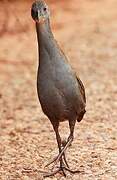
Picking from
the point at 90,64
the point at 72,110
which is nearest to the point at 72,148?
the point at 72,110

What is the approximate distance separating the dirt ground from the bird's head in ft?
3.96

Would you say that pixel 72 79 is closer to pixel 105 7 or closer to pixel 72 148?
pixel 72 148

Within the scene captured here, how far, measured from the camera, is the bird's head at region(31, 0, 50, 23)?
12.4 feet

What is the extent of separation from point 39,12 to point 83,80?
355cm

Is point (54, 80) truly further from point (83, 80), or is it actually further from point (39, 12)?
point (83, 80)

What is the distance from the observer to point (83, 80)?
23.9 feet

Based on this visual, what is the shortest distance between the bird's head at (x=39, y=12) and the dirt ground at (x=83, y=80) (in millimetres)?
1206

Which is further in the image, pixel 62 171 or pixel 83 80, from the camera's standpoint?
pixel 83 80

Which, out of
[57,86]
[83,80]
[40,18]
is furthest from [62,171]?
[83,80]

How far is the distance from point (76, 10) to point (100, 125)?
6.11 m

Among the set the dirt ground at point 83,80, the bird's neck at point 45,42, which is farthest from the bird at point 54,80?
the dirt ground at point 83,80

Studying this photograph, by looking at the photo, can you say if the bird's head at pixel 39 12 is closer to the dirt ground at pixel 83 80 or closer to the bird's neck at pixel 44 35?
the bird's neck at pixel 44 35

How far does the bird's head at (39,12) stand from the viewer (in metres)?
3.77

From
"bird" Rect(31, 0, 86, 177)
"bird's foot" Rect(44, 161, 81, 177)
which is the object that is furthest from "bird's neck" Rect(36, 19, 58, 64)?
"bird's foot" Rect(44, 161, 81, 177)
